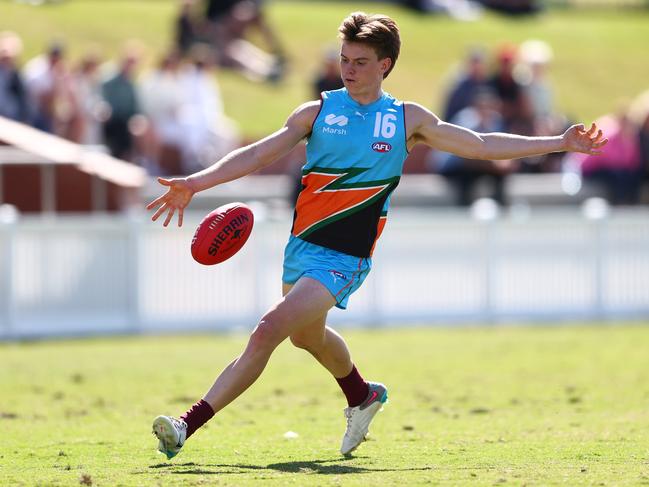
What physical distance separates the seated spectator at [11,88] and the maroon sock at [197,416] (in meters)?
10.9

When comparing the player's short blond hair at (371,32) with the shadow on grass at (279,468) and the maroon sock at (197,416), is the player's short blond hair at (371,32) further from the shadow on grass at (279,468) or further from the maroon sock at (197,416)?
the shadow on grass at (279,468)

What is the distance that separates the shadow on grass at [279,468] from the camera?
23.5 feet

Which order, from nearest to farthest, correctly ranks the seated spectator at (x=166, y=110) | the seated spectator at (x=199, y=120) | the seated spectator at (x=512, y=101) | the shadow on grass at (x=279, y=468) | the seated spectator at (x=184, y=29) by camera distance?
the shadow on grass at (x=279, y=468), the seated spectator at (x=166, y=110), the seated spectator at (x=199, y=120), the seated spectator at (x=512, y=101), the seated spectator at (x=184, y=29)

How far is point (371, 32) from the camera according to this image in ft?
24.6

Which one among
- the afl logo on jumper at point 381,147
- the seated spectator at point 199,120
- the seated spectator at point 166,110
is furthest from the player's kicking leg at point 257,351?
the seated spectator at point 199,120

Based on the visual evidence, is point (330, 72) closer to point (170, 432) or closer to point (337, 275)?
point (337, 275)

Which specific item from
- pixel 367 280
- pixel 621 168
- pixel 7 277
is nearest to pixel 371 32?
pixel 7 277

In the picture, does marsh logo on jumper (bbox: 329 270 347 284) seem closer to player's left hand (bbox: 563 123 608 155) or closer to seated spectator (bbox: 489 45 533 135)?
player's left hand (bbox: 563 123 608 155)

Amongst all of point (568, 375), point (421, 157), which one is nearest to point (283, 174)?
point (421, 157)

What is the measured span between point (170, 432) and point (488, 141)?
91.8 inches

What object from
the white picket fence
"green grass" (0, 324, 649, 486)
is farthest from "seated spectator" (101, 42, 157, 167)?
"green grass" (0, 324, 649, 486)

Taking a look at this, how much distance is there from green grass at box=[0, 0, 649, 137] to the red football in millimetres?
18207

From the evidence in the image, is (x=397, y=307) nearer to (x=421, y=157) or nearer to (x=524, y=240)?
(x=524, y=240)

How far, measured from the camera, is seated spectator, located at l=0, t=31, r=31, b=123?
17391 mm
